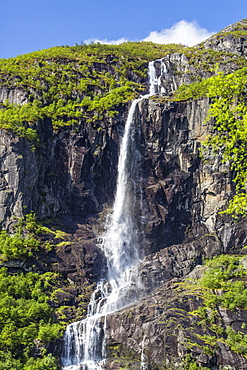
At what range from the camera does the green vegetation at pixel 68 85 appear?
54.0 m

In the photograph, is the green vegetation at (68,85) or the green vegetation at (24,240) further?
the green vegetation at (68,85)

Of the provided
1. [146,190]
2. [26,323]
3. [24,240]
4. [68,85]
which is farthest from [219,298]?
[68,85]

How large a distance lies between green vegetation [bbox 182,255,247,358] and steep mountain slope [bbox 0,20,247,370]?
111 millimetres

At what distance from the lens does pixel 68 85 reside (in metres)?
63.9

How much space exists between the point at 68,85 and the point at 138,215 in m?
27.4

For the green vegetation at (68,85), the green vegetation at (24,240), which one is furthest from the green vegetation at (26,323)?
the green vegetation at (68,85)

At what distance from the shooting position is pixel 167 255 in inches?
1845

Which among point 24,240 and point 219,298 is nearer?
point 219,298

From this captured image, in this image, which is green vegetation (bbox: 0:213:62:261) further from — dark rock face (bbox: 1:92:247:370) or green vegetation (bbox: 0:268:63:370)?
green vegetation (bbox: 0:268:63:370)

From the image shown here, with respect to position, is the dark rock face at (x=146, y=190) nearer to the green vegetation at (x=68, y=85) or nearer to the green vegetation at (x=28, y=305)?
the green vegetation at (x=28, y=305)

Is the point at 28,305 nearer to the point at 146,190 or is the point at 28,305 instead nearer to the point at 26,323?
the point at 26,323

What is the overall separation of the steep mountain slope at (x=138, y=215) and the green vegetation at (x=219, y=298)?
111 millimetres

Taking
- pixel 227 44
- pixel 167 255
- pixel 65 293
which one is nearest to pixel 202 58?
pixel 227 44

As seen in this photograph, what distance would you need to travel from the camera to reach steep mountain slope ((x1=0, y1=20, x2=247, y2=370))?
33.2 meters
